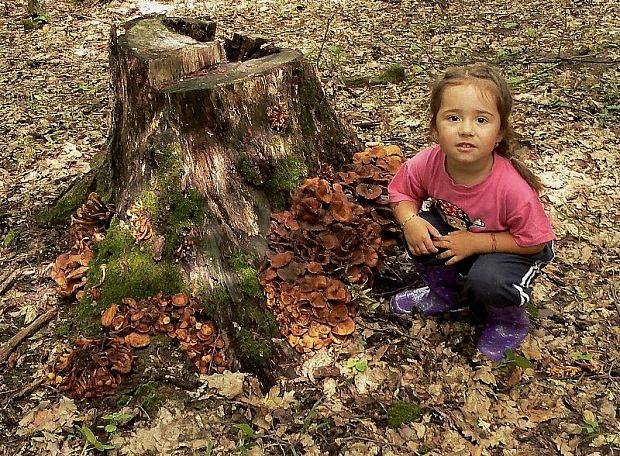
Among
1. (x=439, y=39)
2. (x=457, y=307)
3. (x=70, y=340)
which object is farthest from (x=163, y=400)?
(x=439, y=39)

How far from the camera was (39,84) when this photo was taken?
8.66 m

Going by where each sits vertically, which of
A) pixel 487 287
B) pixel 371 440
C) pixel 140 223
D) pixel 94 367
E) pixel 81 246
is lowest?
pixel 371 440

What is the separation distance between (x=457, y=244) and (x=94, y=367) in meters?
2.23

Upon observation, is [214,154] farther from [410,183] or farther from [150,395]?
[150,395]

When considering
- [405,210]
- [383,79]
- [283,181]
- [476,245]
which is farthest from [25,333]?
[383,79]

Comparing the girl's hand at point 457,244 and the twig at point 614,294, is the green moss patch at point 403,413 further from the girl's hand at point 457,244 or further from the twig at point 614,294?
the twig at point 614,294

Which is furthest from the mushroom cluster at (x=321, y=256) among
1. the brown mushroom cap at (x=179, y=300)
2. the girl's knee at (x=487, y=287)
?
the girl's knee at (x=487, y=287)

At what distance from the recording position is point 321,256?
12.7 ft

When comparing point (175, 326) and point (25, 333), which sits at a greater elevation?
point (175, 326)

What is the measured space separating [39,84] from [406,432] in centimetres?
764

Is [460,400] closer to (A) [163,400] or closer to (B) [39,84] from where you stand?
(A) [163,400]

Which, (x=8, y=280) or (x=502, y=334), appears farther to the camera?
(x=8, y=280)

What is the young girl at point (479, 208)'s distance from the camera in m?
3.18

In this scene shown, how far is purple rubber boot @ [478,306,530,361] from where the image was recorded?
12.4ft
